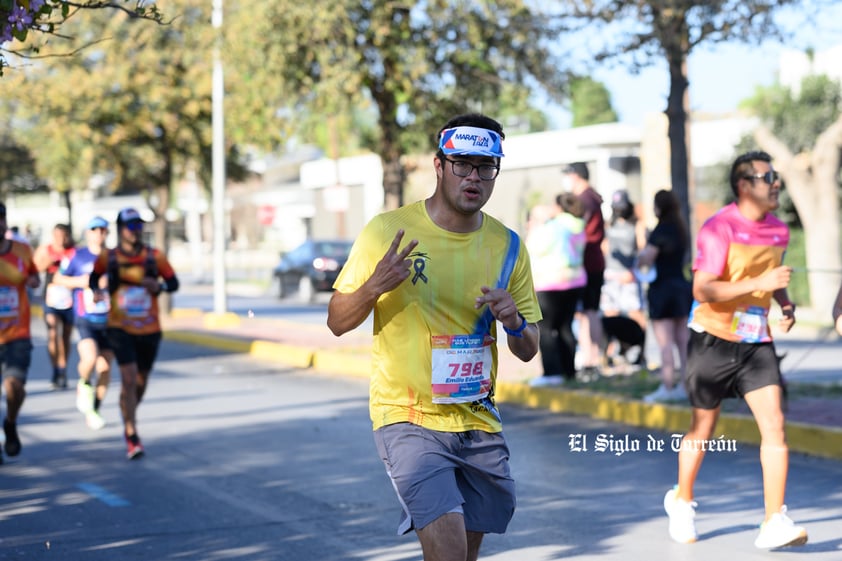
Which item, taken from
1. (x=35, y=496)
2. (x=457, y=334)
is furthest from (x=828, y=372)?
(x=457, y=334)

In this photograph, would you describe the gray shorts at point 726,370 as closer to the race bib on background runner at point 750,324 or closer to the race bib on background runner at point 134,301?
the race bib on background runner at point 750,324

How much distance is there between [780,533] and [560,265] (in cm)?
576

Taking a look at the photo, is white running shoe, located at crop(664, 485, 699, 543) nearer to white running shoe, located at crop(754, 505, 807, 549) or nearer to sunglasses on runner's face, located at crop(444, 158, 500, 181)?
white running shoe, located at crop(754, 505, 807, 549)

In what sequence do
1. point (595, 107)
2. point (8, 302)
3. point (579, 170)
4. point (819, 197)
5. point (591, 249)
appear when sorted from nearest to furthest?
1. point (8, 302)
2. point (579, 170)
3. point (591, 249)
4. point (819, 197)
5. point (595, 107)

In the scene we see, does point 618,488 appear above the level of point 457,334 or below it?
below

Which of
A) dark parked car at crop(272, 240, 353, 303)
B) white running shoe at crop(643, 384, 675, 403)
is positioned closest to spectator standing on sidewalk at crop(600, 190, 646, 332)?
white running shoe at crop(643, 384, 675, 403)

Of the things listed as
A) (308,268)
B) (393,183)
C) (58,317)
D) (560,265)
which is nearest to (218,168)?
(393,183)

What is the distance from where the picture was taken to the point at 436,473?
4395 millimetres

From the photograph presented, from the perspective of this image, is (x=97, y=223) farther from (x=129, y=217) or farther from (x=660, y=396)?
(x=660, y=396)

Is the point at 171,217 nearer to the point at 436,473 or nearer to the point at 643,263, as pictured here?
the point at 643,263

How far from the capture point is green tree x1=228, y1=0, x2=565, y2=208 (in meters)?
18.1

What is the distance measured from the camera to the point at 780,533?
6.57 meters

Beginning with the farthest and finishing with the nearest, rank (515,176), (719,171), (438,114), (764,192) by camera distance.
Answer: (515,176) < (719,171) < (438,114) < (764,192)

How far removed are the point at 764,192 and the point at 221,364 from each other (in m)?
12.0
